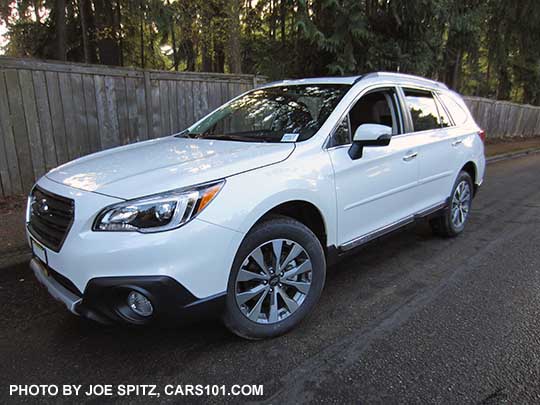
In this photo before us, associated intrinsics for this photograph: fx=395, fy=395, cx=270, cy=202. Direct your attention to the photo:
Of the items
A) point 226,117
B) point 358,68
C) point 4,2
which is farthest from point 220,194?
point 4,2

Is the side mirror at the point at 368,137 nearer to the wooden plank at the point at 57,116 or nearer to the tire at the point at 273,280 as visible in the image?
the tire at the point at 273,280

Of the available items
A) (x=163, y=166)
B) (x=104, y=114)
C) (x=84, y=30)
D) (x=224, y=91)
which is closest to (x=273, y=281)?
(x=163, y=166)

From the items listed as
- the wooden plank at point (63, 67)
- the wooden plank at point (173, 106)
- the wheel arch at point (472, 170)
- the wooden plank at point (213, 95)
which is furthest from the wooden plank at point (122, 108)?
the wheel arch at point (472, 170)

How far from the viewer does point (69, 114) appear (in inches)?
237

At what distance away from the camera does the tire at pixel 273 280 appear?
2.50 m

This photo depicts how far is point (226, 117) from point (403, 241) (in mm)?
2585

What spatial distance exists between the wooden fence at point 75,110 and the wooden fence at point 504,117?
43.0 ft

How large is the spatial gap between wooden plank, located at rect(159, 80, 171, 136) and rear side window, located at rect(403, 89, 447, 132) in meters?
4.45

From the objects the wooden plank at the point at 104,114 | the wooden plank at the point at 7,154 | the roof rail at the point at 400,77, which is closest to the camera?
the roof rail at the point at 400,77

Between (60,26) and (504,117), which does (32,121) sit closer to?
(60,26)

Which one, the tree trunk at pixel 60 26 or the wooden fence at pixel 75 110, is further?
the tree trunk at pixel 60 26

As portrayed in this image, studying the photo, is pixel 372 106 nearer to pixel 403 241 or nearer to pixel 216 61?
pixel 403 241

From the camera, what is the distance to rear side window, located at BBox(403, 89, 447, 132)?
13.3 ft

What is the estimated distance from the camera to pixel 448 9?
866 centimetres
